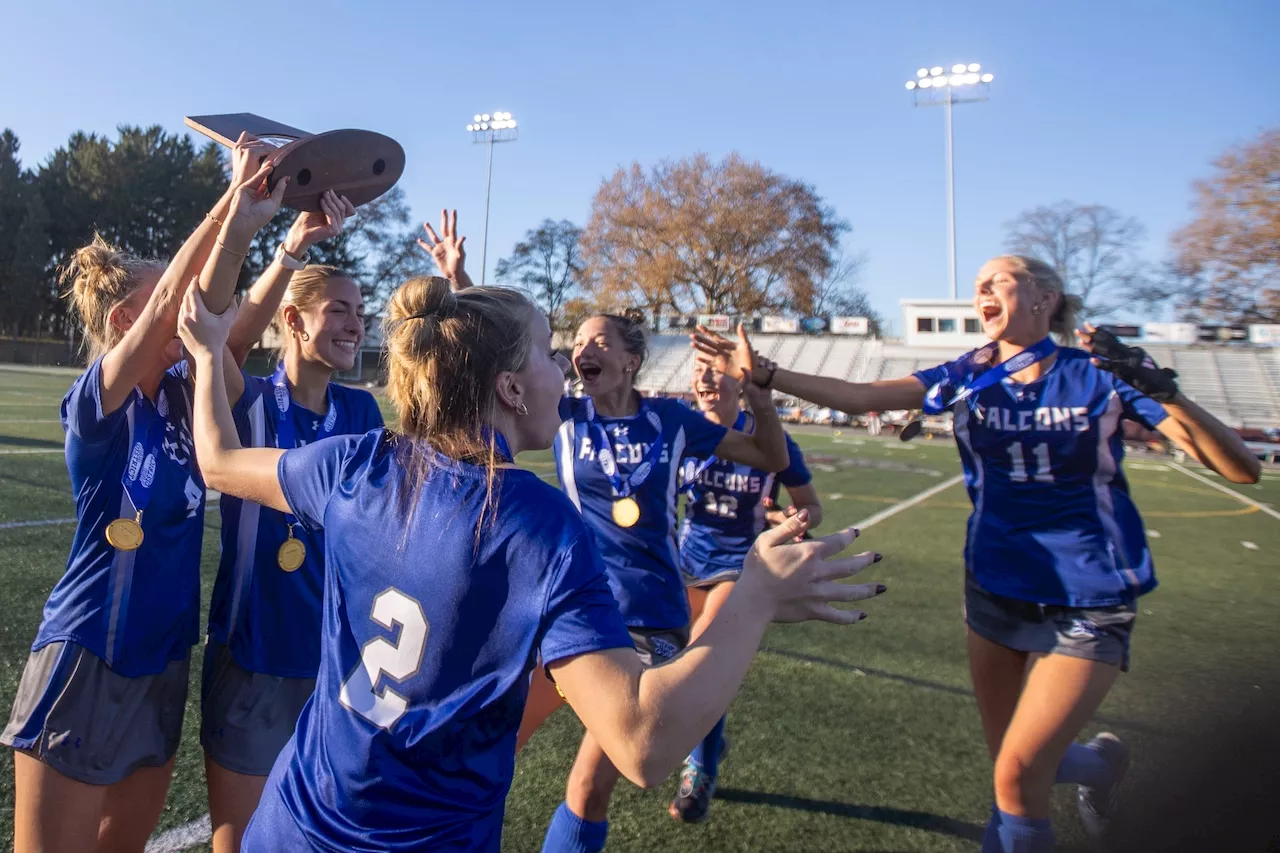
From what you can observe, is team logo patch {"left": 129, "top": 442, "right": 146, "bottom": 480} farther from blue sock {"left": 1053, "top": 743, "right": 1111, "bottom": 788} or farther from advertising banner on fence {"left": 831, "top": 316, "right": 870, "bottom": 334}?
advertising banner on fence {"left": 831, "top": 316, "right": 870, "bottom": 334}

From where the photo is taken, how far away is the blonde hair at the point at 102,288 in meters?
2.45

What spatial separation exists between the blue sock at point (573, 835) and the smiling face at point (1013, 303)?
7.89 feet

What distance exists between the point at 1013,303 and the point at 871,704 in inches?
112

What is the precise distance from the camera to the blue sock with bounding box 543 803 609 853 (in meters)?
2.88

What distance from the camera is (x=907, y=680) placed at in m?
5.53

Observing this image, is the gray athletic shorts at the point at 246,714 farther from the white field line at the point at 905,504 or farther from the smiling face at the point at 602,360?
the white field line at the point at 905,504

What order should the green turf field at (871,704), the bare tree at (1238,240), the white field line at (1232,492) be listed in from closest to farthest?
1. the green turf field at (871,704)
2. the white field line at (1232,492)
3. the bare tree at (1238,240)

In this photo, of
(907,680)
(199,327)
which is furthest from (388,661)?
(907,680)

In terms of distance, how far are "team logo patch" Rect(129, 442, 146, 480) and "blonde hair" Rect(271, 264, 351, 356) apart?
0.65 m

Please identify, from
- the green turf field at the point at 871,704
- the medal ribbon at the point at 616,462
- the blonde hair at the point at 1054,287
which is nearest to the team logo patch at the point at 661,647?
the medal ribbon at the point at 616,462

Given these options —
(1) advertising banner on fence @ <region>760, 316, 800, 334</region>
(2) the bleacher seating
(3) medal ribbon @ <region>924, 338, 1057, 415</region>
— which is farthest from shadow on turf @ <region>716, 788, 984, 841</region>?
(1) advertising banner on fence @ <region>760, 316, 800, 334</region>

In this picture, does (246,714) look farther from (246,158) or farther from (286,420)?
(246,158)

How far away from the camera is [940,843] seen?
351 centimetres

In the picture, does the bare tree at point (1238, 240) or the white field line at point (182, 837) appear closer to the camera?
the white field line at point (182, 837)
